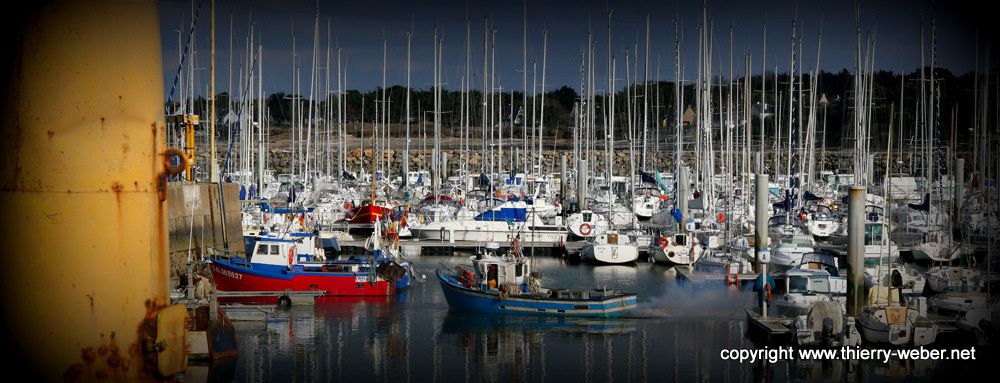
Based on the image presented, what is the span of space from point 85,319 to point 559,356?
23.9 metres

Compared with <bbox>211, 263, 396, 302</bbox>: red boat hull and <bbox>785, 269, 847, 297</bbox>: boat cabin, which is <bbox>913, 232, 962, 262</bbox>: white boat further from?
<bbox>211, 263, 396, 302</bbox>: red boat hull

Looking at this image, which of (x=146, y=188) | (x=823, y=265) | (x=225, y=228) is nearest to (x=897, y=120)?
(x=823, y=265)

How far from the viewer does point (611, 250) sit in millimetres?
47969

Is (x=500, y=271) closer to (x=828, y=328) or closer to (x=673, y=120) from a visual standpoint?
(x=828, y=328)

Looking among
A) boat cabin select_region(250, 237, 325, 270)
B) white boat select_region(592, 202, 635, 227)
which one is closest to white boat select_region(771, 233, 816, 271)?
white boat select_region(592, 202, 635, 227)

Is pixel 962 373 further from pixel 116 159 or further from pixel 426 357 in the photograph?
pixel 116 159

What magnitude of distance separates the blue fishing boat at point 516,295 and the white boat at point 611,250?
13.8m

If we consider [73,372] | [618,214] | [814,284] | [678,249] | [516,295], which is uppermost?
[73,372]


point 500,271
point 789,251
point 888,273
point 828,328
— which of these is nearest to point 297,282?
point 500,271

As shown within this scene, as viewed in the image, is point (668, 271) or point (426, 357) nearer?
point (426, 357)

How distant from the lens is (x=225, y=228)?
1629 inches

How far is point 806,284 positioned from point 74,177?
3138 cm

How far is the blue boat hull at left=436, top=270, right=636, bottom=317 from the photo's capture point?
102ft

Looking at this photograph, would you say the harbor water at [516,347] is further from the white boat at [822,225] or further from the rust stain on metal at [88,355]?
the rust stain on metal at [88,355]
